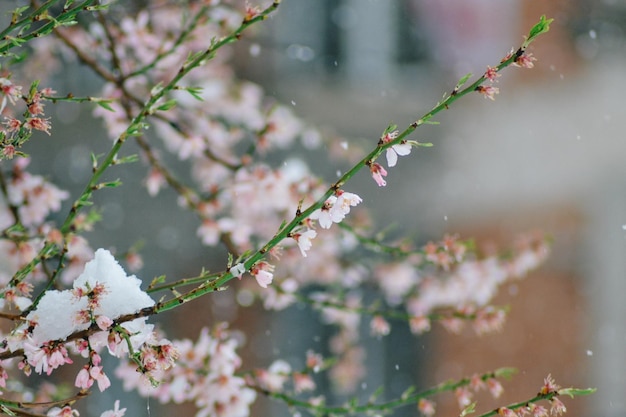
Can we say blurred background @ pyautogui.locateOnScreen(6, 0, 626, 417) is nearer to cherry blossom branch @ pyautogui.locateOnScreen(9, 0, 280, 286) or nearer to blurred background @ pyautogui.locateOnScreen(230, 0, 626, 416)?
blurred background @ pyautogui.locateOnScreen(230, 0, 626, 416)

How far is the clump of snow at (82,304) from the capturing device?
123 cm

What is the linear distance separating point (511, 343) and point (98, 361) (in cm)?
440

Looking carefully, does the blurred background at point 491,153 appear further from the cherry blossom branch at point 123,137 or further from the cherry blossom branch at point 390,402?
the cherry blossom branch at point 123,137

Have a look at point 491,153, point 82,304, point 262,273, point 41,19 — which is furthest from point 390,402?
point 491,153

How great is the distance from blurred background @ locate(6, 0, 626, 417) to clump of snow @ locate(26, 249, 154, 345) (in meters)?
3.41

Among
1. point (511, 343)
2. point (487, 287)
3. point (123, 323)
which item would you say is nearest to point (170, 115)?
point (487, 287)

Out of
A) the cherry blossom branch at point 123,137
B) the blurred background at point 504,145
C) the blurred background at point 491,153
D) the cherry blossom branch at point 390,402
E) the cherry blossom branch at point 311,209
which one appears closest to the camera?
the cherry blossom branch at point 311,209

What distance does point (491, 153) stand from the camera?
5738 millimetres

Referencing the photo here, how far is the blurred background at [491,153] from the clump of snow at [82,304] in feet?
11.2

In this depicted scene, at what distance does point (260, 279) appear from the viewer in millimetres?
1224

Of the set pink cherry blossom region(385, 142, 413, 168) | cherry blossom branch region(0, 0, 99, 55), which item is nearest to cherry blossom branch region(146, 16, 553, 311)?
pink cherry blossom region(385, 142, 413, 168)

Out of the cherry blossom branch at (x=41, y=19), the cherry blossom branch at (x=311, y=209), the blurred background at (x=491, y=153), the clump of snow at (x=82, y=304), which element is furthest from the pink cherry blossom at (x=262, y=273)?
the blurred background at (x=491, y=153)

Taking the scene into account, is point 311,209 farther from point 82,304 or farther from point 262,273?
point 82,304

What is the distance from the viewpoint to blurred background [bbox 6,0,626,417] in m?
5.04
